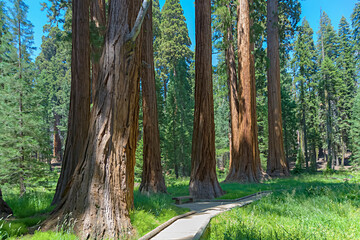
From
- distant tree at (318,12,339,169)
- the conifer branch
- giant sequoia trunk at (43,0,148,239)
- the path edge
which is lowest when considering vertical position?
the path edge

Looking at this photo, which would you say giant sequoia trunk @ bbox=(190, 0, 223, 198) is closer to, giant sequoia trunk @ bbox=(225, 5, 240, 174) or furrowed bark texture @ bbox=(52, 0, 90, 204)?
furrowed bark texture @ bbox=(52, 0, 90, 204)

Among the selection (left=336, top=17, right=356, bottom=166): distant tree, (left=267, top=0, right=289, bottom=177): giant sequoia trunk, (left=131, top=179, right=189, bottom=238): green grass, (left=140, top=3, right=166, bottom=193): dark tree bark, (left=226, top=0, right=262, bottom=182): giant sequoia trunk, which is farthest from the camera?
(left=336, top=17, right=356, bottom=166): distant tree

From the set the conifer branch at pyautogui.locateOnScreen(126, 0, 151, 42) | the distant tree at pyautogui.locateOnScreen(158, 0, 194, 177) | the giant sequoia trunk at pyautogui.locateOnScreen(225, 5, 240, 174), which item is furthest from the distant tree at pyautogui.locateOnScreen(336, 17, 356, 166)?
the conifer branch at pyautogui.locateOnScreen(126, 0, 151, 42)

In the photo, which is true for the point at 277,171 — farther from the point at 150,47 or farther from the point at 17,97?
the point at 17,97

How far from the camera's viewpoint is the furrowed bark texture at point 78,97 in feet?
25.6

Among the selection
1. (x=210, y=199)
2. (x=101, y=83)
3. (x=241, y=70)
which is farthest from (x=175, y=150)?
(x=101, y=83)

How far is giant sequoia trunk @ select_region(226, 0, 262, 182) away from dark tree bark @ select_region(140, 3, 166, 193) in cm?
594

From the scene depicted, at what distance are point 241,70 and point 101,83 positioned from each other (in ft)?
38.1

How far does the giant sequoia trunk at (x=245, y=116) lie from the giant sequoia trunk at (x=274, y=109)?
7.81 ft

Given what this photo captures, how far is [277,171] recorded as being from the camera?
1773 centimetres

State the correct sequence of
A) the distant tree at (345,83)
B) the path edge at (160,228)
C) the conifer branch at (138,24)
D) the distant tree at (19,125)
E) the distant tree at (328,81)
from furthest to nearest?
the distant tree at (345,83), the distant tree at (328,81), the distant tree at (19,125), the conifer branch at (138,24), the path edge at (160,228)

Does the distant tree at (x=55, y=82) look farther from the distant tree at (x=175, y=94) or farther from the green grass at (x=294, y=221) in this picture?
the green grass at (x=294, y=221)

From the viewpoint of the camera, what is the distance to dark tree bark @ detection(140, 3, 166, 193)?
1061 cm

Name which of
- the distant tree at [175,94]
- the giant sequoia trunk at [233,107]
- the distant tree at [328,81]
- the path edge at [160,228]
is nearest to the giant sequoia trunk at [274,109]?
the giant sequoia trunk at [233,107]
